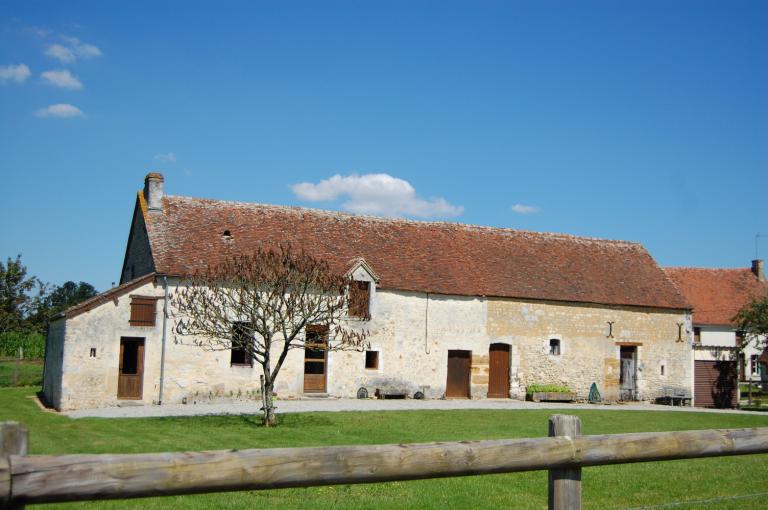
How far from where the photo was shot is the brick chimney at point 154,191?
27.5 m

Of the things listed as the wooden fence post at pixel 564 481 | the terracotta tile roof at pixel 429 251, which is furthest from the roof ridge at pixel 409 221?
the wooden fence post at pixel 564 481

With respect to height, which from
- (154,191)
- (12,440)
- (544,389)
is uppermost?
(154,191)

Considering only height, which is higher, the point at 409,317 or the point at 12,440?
the point at 409,317

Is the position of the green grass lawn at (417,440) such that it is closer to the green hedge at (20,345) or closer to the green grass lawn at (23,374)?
the green grass lawn at (23,374)

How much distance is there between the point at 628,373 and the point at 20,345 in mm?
29379

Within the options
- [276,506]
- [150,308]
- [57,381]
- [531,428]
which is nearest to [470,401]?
[531,428]

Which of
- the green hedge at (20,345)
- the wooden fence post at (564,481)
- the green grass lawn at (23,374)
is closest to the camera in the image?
the wooden fence post at (564,481)

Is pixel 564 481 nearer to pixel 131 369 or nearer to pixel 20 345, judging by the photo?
pixel 131 369

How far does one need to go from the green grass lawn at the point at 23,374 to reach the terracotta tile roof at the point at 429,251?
376 inches

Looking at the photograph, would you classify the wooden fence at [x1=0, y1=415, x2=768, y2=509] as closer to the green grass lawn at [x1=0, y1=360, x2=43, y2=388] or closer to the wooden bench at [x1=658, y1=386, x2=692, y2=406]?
the green grass lawn at [x1=0, y1=360, x2=43, y2=388]

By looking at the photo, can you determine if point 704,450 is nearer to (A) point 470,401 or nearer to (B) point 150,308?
(B) point 150,308

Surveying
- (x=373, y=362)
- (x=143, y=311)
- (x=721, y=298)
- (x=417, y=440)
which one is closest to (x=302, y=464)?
(x=417, y=440)

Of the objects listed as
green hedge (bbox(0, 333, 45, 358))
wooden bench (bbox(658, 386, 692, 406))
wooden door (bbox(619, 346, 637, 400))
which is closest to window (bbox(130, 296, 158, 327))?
green hedge (bbox(0, 333, 45, 358))

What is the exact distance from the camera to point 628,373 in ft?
108
